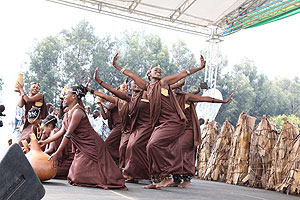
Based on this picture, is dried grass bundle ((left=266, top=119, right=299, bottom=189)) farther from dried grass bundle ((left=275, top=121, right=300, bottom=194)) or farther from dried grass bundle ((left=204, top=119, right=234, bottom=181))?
dried grass bundle ((left=204, top=119, right=234, bottom=181))

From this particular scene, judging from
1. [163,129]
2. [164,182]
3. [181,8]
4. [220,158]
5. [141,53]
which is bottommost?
[164,182]

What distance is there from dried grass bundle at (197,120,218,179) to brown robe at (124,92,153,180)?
3.89m

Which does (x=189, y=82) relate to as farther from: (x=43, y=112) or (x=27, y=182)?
(x=27, y=182)

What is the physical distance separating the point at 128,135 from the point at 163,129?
4.68 ft

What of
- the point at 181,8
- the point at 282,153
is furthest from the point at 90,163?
the point at 181,8

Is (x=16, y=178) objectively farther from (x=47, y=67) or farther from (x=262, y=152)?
(x=47, y=67)

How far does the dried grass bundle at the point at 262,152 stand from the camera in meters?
7.50

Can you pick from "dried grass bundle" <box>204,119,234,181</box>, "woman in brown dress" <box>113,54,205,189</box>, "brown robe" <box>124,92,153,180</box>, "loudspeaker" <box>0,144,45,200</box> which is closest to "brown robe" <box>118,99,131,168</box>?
"brown robe" <box>124,92,153,180</box>

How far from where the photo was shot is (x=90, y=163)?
4637mm

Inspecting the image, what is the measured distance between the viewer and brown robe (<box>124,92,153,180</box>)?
233 inches

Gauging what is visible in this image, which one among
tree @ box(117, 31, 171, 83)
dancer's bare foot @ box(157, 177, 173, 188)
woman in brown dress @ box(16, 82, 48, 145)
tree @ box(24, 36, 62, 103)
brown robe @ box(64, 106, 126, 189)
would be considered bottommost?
dancer's bare foot @ box(157, 177, 173, 188)

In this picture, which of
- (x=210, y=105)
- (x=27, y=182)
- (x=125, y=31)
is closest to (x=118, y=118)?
(x=27, y=182)

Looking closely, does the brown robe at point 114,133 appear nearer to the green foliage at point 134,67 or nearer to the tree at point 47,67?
the green foliage at point 134,67

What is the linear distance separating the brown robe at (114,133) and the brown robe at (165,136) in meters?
1.79
